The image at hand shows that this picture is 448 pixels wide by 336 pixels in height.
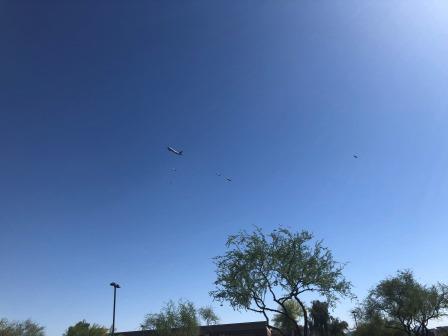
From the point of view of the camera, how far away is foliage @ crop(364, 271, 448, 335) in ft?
178

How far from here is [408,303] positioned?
5484cm

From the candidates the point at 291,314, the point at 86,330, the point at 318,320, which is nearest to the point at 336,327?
the point at 318,320

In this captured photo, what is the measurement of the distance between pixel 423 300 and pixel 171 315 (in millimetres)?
36417

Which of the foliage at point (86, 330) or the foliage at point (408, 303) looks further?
the foliage at point (86, 330)

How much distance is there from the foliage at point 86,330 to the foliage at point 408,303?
1993 inches

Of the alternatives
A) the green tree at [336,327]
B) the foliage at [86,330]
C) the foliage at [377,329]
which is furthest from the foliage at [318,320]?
the foliage at [86,330]

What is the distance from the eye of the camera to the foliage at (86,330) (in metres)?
75.8

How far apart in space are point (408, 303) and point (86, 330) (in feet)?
188

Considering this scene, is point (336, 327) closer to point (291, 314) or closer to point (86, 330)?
point (291, 314)

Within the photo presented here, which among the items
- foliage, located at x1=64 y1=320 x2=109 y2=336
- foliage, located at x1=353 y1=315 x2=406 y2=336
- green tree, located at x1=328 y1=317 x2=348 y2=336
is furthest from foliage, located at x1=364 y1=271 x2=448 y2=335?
foliage, located at x1=64 y1=320 x2=109 y2=336

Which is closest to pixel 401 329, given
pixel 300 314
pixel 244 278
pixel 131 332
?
pixel 300 314

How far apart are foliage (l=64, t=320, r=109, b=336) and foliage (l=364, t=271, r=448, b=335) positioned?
50.6m

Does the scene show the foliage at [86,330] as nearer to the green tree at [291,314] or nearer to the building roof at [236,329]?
the building roof at [236,329]

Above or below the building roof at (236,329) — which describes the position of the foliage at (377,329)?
below
